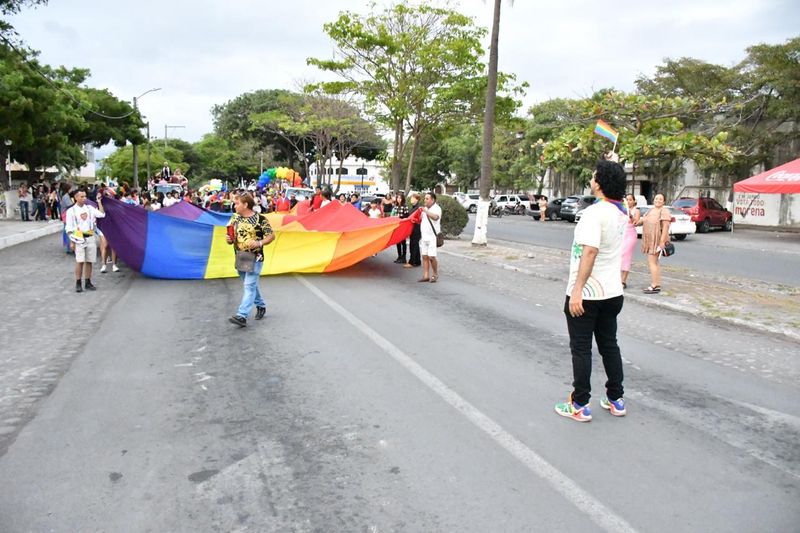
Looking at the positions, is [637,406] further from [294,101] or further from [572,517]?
[294,101]

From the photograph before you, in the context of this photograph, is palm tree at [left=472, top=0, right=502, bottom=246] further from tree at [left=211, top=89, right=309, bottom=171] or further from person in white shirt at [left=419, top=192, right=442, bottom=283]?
tree at [left=211, top=89, right=309, bottom=171]

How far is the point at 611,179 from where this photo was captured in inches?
179

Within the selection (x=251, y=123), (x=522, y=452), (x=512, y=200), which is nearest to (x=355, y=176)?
(x=251, y=123)

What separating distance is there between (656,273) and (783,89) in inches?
1112

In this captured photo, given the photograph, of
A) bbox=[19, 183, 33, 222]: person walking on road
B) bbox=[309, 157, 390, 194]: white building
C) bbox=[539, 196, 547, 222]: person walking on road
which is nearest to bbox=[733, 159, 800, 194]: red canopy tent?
bbox=[539, 196, 547, 222]: person walking on road

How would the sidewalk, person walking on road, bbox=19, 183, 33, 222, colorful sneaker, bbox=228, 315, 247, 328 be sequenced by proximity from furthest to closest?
person walking on road, bbox=19, 183, 33, 222
the sidewalk
colorful sneaker, bbox=228, 315, 247, 328

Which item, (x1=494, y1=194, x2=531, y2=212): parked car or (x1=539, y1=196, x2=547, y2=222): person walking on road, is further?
(x1=494, y1=194, x2=531, y2=212): parked car

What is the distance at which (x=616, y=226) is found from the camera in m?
4.56

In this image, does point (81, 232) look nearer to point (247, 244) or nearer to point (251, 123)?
point (247, 244)

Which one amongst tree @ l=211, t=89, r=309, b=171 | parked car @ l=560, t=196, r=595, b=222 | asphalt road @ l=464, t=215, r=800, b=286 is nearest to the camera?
asphalt road @ l=464, t=215, r=800, b=286

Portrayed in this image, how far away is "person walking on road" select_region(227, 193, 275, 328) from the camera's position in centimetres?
770

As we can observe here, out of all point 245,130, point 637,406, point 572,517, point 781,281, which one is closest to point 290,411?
point 572,517

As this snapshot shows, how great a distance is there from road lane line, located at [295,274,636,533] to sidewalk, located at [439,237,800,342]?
4798mm

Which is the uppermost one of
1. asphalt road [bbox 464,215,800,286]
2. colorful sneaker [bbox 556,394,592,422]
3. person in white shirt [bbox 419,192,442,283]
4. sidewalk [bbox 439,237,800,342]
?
person in white shirt [bbox 419,192,442,283]
